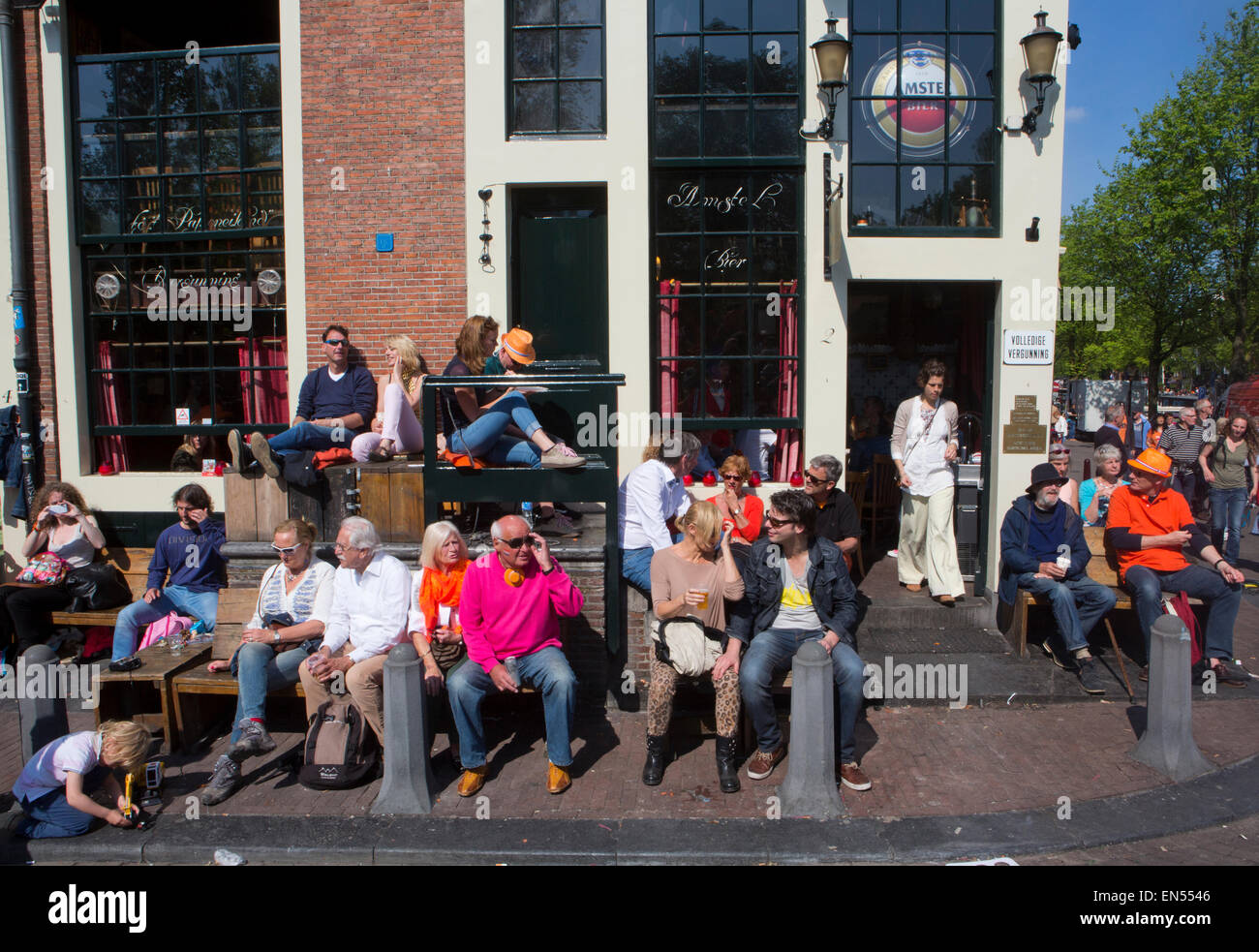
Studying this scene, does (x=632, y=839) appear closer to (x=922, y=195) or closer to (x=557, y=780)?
(x=557, y=780)

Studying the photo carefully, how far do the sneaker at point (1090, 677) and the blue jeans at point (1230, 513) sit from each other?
223 inches

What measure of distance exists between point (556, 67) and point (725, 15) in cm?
164

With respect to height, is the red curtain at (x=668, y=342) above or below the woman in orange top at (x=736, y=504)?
above

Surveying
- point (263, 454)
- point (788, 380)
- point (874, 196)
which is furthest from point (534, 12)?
point (263, 454)

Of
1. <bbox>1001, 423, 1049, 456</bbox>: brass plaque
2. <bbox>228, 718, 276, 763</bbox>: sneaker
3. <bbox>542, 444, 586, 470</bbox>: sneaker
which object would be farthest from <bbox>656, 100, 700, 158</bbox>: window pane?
<bbox>228, 718, 276, 763</bbox>: sneaker

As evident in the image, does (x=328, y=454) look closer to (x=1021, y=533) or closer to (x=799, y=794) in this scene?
(x=799, y=794)

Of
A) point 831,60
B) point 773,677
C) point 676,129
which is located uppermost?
point 831,60

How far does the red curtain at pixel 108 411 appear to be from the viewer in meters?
9.08

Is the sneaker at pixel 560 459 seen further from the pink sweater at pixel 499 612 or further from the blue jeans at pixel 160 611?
the blue jeans at pixel 160 611

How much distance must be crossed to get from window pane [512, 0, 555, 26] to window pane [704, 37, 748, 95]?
1.47m

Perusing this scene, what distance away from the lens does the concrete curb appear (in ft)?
14.9

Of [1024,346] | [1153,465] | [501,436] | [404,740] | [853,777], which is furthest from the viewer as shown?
[1024,346]

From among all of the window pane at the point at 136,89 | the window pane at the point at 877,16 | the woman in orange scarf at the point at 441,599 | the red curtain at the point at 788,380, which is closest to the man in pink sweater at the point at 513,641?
the woman in orange scarf at the point at 441,599

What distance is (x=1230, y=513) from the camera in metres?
10.8
